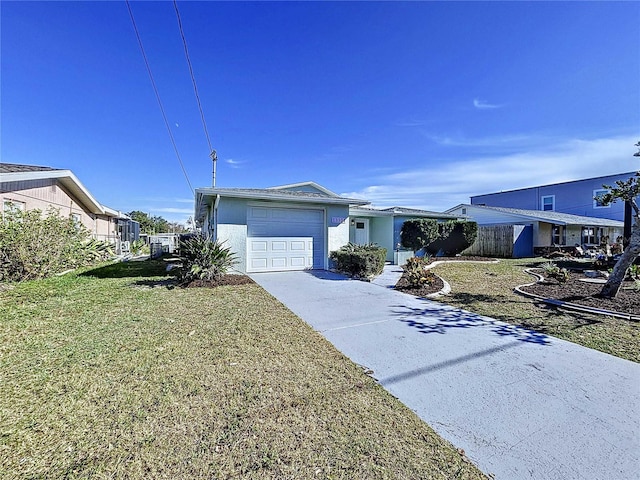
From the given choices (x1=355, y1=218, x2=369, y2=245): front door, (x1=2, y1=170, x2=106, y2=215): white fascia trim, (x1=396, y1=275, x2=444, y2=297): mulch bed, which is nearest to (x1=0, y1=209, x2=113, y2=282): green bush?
(x1=2, y1=170, x2=106, y2=215): white fascia trim

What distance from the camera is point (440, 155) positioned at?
15.5 meters

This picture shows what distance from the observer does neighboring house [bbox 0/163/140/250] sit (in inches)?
392

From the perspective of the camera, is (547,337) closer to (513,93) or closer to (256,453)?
(256,453)

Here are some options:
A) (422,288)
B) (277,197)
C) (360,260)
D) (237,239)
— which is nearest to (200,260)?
(237,239)

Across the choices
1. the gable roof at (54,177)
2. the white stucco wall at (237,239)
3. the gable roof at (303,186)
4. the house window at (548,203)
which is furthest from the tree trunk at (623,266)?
the house window at (548,203)

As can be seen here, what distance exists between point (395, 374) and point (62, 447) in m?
2.93

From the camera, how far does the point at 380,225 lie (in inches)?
637

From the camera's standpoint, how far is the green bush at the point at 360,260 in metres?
9.02

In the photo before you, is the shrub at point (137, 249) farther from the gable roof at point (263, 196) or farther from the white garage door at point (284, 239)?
the white garage door at point (284, 239)

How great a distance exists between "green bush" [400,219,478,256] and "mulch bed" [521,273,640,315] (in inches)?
265

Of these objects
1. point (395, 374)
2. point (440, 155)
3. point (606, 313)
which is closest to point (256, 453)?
point (395, 374)

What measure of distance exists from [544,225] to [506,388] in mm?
22868

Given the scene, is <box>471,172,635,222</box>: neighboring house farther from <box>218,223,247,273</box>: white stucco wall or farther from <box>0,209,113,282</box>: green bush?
<box>0,209,113,282</box>: green bush

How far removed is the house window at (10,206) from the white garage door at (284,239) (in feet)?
23.2
